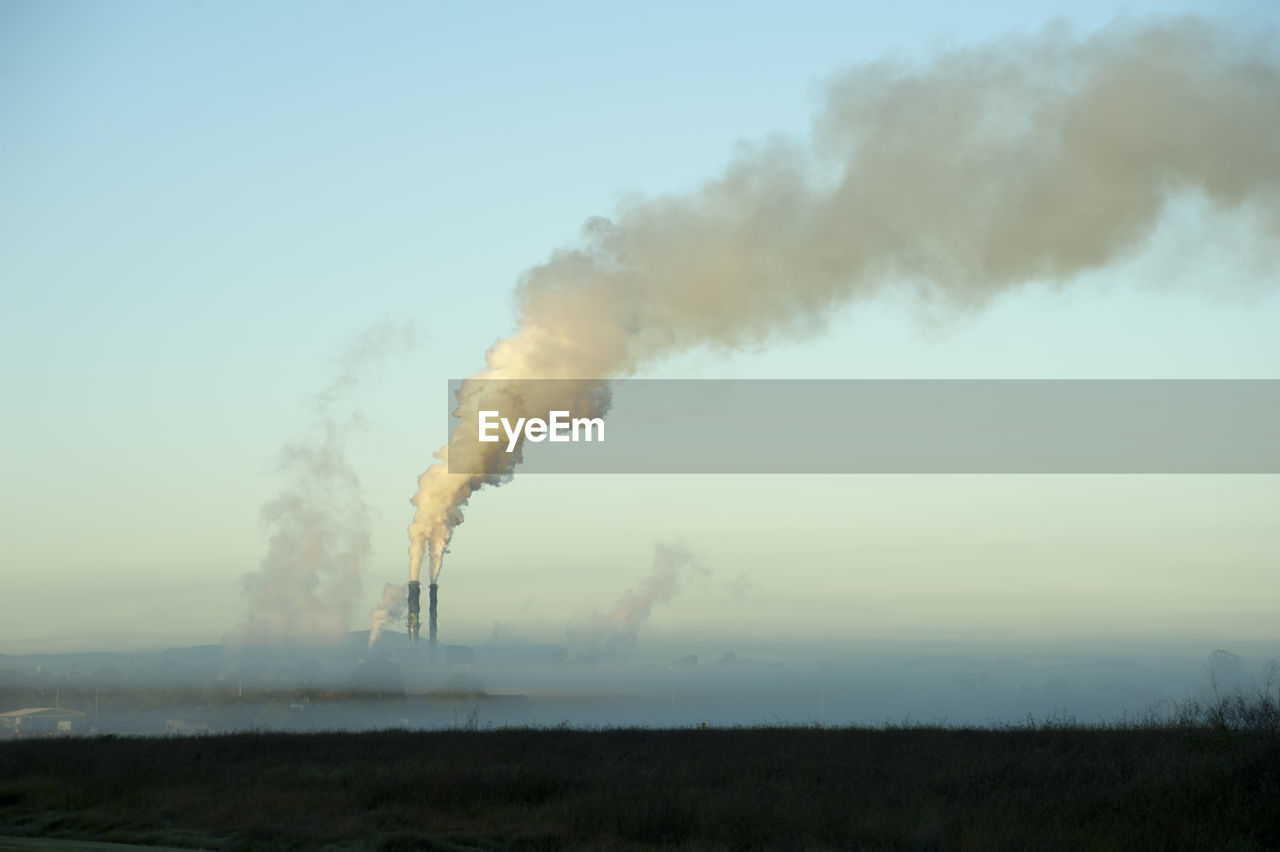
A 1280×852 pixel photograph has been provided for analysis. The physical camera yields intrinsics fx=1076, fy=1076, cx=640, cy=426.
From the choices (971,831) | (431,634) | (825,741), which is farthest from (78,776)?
(431,634)

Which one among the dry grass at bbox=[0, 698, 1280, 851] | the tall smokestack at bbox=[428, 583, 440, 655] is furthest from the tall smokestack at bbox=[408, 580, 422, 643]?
the dry grass at bbox=[0, 698, 1280, 851]

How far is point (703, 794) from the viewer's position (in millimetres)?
25047

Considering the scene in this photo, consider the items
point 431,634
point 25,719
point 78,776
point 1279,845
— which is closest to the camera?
point 1279,845

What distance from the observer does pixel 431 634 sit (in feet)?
308

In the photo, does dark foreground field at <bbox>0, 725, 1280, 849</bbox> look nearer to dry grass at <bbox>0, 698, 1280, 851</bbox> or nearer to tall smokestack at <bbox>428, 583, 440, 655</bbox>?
dry grass at <bbox>0, 698, 1280, 851</bbox>

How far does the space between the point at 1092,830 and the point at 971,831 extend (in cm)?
250

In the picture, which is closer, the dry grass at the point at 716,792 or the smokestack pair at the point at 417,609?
the dry grass at the point at 716,792

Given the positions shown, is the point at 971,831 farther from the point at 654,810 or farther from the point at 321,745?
the point at 321,745

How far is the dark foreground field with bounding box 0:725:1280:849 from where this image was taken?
21.0 metres

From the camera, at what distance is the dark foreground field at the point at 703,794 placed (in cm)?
2100

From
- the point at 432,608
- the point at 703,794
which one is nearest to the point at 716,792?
the point at 703,794

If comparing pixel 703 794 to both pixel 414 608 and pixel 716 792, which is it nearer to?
pixel 716 792

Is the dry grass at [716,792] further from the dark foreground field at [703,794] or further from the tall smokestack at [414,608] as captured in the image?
the tall smokestack at [414,608]

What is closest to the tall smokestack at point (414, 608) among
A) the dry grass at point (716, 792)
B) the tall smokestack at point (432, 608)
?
the tall smokestack at point (432, 608)
